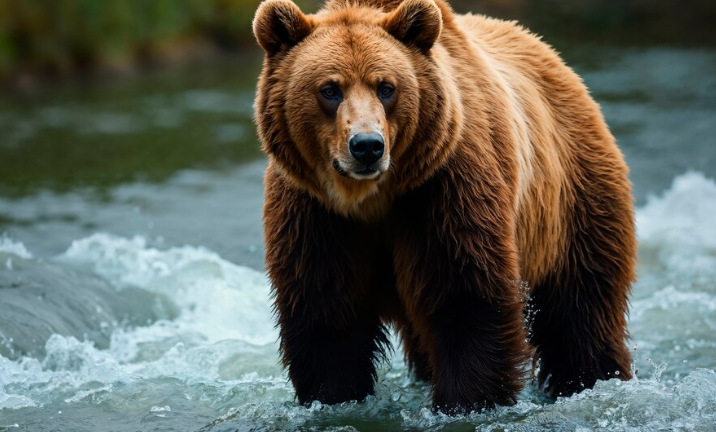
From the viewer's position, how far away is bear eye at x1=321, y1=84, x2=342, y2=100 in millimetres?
5402

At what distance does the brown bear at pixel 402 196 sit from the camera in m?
5.43

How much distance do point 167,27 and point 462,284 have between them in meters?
15.3

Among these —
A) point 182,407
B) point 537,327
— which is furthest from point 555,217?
point 182,407

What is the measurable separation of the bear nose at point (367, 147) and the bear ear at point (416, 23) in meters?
0.72

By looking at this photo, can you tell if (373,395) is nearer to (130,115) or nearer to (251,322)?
(251,322)

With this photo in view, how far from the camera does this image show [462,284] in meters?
5.72

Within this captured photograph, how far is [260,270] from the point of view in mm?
10117

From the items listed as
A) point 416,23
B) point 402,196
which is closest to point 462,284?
point 402,196

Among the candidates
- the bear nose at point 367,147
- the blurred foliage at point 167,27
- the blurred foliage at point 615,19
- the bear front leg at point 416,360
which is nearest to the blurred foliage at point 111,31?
the blurred foliage at point 167,27

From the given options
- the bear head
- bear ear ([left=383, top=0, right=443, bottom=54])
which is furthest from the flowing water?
bear ear ([left=383, top=0, right=443, bottom=54])

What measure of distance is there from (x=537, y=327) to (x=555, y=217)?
2.77ft

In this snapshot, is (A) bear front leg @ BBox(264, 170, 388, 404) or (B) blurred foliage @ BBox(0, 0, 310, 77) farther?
(B) blurred foliage @ BBox(0, 0, 310, 77)

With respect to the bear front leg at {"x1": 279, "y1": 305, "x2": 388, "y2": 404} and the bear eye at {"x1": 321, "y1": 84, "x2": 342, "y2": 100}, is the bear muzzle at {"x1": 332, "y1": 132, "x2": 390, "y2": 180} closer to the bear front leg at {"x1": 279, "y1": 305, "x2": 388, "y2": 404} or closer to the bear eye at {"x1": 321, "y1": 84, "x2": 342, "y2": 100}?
the bear eye at {"x1": 321, "y1": 84, "x2": 342, "y2": 100}

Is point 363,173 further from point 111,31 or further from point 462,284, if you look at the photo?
point 111,31
